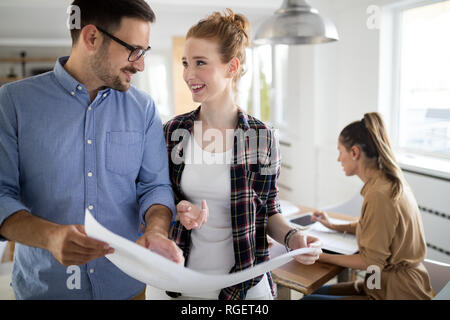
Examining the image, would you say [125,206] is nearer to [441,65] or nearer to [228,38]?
[228,38]

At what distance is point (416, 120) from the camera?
3.24 meters

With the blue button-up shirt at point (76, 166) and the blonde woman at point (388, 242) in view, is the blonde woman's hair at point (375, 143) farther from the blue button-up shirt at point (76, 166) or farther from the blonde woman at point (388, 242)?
the blue button-up shirt at point (76, 166)

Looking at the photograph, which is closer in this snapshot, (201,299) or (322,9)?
(201,299)

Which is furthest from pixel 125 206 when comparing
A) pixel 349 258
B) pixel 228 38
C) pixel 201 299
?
pixel 349 258

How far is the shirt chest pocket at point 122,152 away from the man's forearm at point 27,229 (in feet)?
0.79

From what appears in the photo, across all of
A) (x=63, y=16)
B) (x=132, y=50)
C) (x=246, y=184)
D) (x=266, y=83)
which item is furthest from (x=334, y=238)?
(x=63, y=16)

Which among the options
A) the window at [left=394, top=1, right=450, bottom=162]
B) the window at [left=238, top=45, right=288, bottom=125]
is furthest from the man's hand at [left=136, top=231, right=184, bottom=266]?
the window at [left=238, top=45, right=288, bottom=125]

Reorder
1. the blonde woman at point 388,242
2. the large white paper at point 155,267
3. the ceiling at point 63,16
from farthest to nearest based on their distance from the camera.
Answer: the ceiling at point 63,16, the blonde woman at point 388,242, the large white paper at point 155,267

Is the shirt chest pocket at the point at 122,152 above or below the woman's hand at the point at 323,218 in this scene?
above

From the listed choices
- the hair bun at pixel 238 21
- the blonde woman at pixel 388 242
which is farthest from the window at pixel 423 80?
the hair bun at pixel 238 21

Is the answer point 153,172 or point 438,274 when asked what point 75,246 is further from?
point 438,274

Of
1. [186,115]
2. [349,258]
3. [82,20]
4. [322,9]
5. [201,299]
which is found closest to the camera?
[82,20]

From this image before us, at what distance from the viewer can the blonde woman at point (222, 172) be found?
46.7 inches

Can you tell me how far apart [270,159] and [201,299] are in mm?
508
